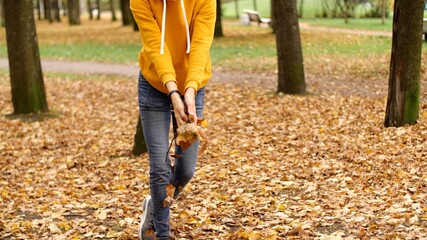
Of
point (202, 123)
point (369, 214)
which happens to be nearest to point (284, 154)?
point (369, 214)

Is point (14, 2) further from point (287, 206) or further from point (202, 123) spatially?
point (202, 123)

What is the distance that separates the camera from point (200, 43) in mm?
4652

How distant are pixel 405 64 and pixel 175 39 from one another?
5466 millimetres

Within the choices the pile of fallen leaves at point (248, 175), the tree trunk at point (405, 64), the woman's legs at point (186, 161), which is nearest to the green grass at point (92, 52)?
the pile of fallen leaves at point (248, 175)

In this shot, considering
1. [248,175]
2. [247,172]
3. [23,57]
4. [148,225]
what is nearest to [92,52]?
[23,57]

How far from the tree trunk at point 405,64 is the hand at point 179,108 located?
5.59 m

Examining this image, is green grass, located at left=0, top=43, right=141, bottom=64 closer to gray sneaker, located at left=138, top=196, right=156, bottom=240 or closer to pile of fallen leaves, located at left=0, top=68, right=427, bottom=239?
pile of fallen leaves, located at left=0, top=68, right=427, bottom=239

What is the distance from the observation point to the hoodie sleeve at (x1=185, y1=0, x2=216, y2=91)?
15.1 ft

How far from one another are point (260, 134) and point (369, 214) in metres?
4.42

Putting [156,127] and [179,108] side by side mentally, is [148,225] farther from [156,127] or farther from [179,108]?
[179,108]

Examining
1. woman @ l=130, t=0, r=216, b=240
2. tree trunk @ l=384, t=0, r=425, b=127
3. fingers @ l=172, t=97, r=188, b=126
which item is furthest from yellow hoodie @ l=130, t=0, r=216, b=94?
tree trunk @ l=384, t=0, r=425, b=127

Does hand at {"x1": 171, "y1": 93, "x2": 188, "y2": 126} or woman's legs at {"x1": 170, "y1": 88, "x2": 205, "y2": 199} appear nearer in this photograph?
hand at {"x1": 171, "y1": 93, "x2": 188, "y2": 126}

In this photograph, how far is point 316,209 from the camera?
6.33 m

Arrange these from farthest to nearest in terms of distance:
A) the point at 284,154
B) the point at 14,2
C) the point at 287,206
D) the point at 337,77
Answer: the point at 337,77
the point at 14,2
the point at 284,154
the point at 287,206
